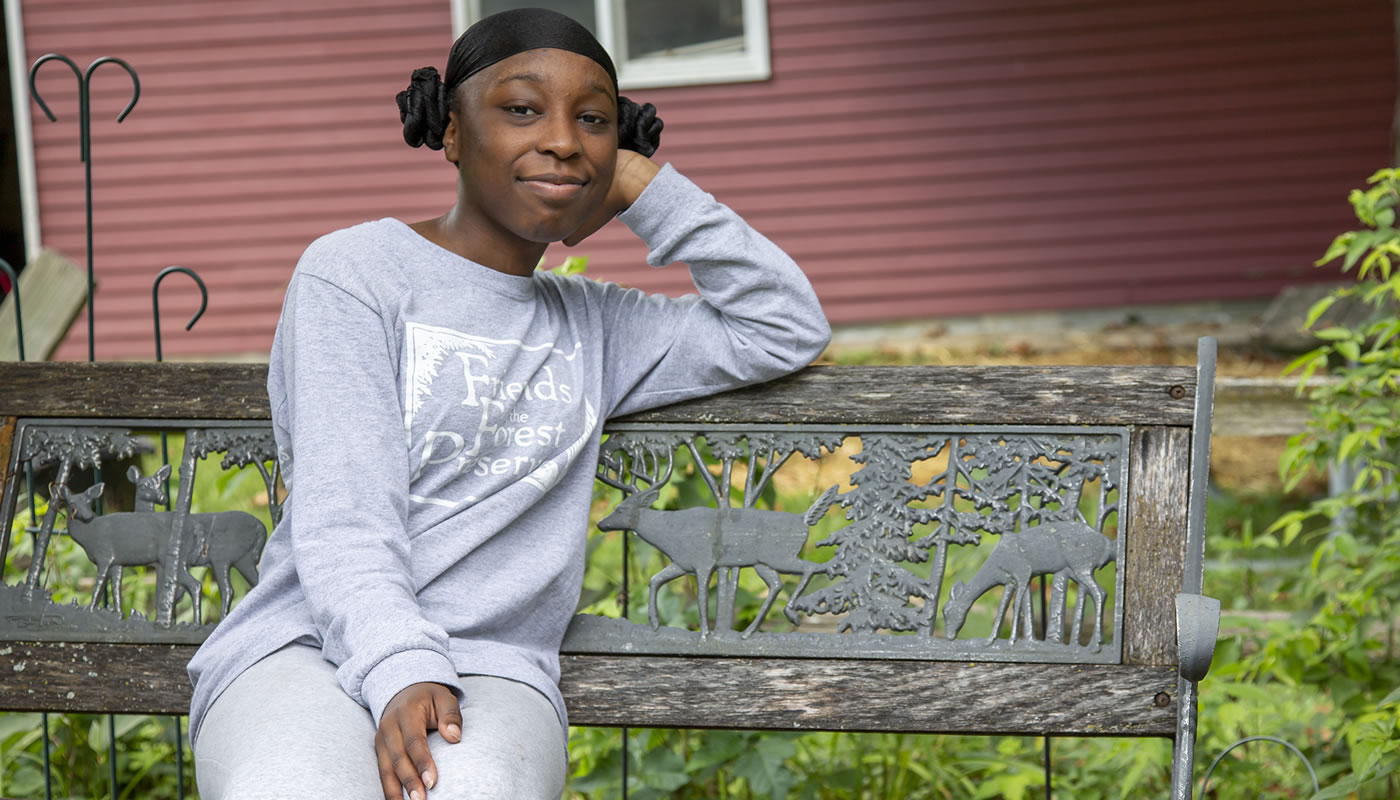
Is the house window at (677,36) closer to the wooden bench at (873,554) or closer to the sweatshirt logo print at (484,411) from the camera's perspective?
the wooden bench at (873,554)

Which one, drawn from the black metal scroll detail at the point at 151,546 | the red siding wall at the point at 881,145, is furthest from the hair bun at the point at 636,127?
the red siding wall at the point at 881,145

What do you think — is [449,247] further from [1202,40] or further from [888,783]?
[1202,40]

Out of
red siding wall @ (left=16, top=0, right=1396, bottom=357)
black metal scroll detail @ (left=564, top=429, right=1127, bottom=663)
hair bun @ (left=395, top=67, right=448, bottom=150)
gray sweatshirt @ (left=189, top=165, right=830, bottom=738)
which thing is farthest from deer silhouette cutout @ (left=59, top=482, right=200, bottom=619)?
red siding wall @ (left=16, top=0, right=1396, bottom=357)

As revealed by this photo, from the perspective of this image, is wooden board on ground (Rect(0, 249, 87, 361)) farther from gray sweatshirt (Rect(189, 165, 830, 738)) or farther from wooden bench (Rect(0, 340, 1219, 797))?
gray sweatshirt (Rect(189, 165, 830, 738))

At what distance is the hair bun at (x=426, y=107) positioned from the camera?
6.46ft

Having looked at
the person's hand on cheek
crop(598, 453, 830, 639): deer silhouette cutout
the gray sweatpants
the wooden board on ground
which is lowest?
the gray sweatpants

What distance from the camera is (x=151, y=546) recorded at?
228 centimetres

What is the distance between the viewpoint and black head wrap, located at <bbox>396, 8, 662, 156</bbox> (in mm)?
1879

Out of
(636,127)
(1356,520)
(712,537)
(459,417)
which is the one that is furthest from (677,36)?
(459,417)

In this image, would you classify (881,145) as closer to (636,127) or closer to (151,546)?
(636,127)

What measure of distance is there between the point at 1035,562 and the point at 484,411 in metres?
0.93

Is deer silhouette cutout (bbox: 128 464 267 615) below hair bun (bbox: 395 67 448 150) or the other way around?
below

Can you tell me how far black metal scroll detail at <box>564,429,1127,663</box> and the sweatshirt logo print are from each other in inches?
11.4

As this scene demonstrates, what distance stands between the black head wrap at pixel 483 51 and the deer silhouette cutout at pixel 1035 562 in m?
0.98
